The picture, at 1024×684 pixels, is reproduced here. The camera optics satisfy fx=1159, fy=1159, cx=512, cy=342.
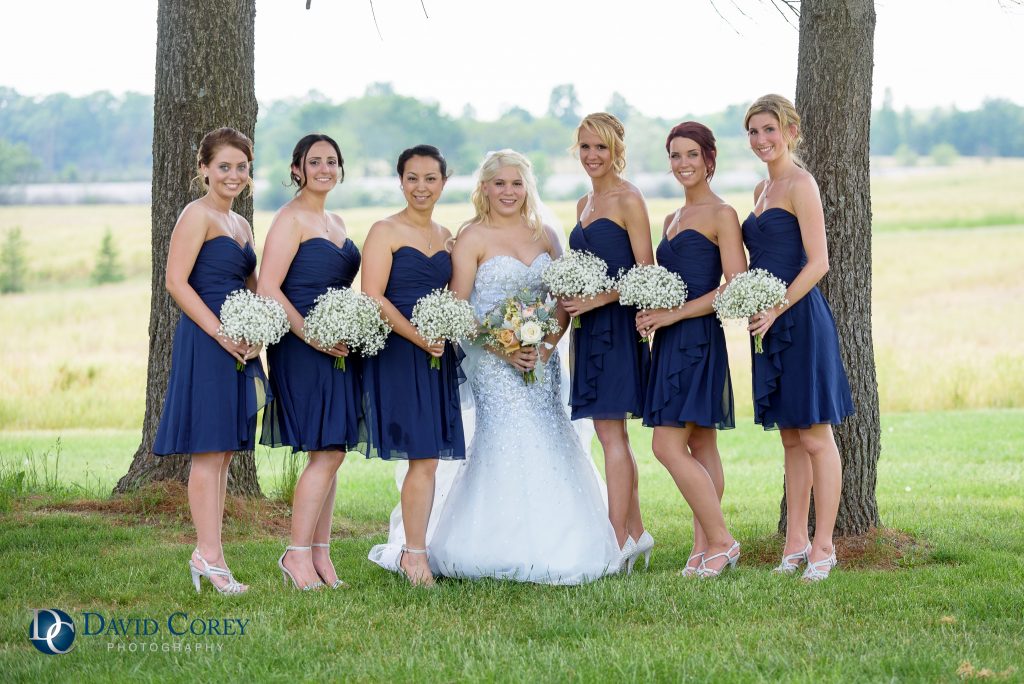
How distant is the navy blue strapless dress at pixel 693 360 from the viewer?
21.3 feet

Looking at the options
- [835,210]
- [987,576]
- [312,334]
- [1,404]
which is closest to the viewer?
[312,334]

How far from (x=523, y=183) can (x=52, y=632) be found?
3.44 m

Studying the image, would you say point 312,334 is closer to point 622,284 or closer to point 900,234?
point 622,284

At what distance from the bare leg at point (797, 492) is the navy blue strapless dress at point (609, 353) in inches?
35.9

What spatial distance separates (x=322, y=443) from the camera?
6.34 m

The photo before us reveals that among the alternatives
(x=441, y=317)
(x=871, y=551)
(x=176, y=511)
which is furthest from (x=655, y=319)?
(x=176, y=511)

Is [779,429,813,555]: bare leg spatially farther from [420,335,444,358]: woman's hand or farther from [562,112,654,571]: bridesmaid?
[420,335,444,358]: woman's hand

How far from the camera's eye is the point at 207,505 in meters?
6.29

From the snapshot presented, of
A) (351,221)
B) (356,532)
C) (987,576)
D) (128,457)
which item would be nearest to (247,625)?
(356,532)

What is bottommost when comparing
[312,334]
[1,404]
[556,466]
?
[1,404]

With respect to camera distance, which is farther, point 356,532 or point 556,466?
point 356,532

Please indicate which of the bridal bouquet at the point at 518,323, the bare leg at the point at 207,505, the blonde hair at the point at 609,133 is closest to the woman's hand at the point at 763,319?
the bridal bouquet at the point at 518,323

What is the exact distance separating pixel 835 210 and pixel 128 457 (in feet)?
29.2

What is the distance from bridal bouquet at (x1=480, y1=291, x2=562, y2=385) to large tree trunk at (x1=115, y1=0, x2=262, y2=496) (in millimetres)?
2649
